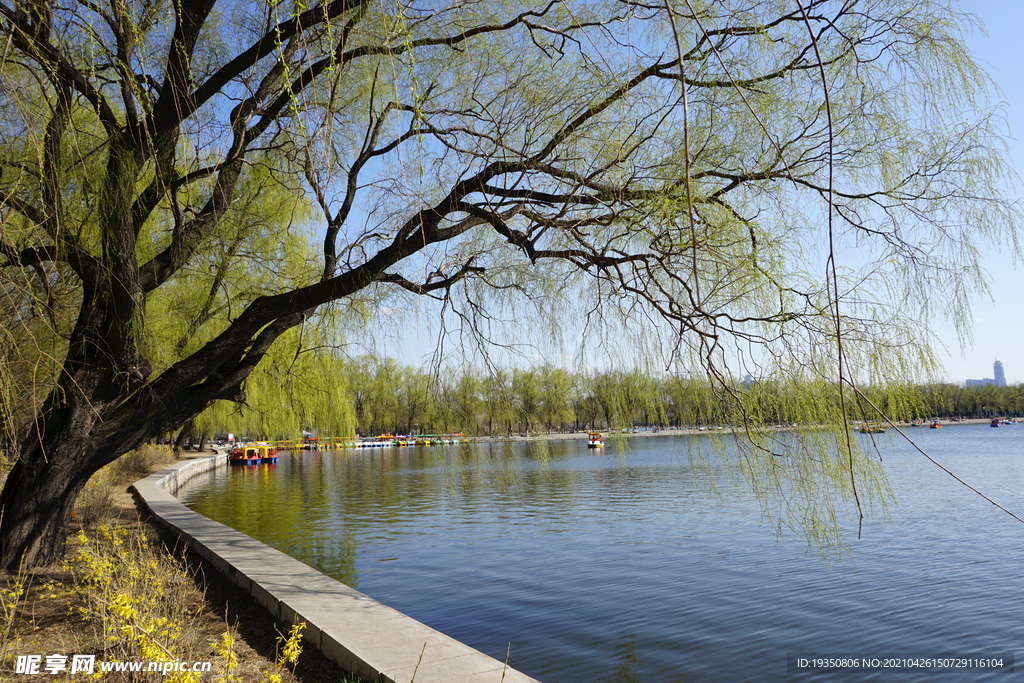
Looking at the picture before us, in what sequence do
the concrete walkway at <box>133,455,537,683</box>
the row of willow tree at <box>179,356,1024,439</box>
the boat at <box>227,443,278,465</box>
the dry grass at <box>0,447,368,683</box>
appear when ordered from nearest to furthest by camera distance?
1. the row of willow tree at <box>179,356,1024,439</box>
2. the dry grass at <box>0,447,368,683</box>
3. the concrete walkway at <box>133,455,537,683</box>
4. the boat at <box>227,443,278,465</box>

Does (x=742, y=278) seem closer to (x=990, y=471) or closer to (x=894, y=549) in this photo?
(x=894, y=549)

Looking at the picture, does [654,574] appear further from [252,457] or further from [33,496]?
[252,457]

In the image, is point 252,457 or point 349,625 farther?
point 252,457

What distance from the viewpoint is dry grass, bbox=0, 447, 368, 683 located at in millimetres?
3396

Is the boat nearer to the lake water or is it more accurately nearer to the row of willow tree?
the lake water

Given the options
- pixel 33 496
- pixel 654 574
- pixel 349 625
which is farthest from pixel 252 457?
pixel 349 625

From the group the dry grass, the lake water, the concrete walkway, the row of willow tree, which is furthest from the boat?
the row of willow tree

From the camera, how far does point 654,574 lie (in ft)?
26.6

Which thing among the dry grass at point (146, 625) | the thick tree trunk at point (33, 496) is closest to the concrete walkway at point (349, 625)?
the dry grass at point (146, 625)

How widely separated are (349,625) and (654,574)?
475 centimetres

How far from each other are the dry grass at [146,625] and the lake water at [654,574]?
165cm

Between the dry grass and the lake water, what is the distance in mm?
1646

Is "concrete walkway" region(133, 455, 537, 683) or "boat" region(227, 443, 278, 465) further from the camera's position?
"boat" region(227, 443, 278, 465)

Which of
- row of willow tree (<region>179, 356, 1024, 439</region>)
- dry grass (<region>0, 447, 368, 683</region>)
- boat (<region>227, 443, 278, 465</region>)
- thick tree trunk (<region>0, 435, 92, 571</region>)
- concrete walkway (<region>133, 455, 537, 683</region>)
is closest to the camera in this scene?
row of willow tree (<region>179, 356, 1024, 439</region>)
